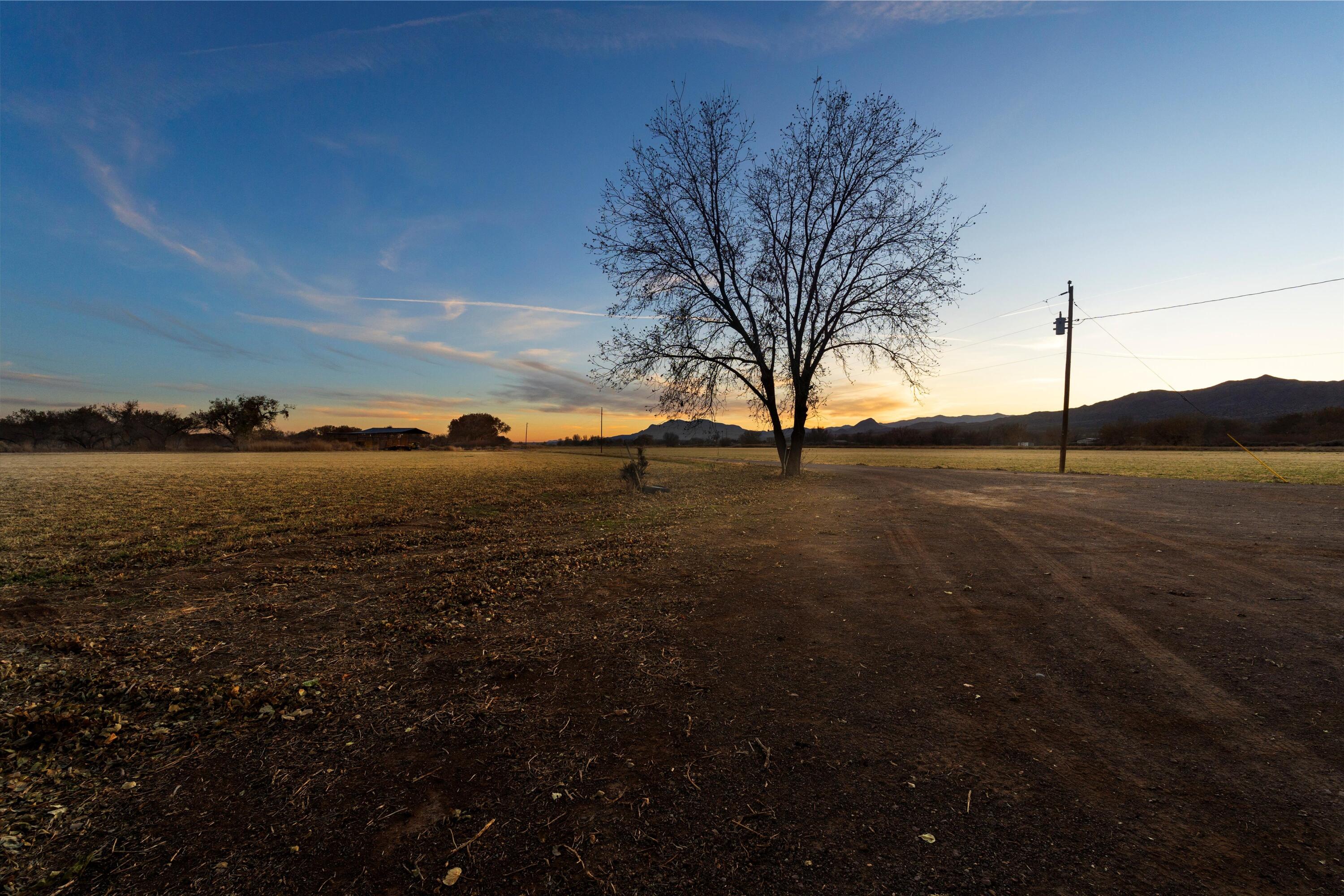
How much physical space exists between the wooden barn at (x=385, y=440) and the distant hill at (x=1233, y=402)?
510 feet

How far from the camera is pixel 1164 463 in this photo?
33.0m

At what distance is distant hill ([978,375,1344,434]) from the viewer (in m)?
160

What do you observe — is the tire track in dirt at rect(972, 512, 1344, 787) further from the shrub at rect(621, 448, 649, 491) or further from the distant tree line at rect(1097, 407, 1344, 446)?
the distant tree line at rect(1097, 407, 1344, 446)

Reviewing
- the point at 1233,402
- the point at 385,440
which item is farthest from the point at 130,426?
the point at 1233,402

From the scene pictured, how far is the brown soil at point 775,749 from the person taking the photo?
198cm

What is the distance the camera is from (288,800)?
234 cm

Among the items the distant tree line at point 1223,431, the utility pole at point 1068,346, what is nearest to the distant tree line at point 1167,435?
the distant tree line at point 1223,431

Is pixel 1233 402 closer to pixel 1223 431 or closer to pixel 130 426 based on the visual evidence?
pixel 1223 431

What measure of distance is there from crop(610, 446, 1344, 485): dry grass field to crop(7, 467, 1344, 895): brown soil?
70.5 ft

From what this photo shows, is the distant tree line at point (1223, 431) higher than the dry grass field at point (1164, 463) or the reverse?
higher

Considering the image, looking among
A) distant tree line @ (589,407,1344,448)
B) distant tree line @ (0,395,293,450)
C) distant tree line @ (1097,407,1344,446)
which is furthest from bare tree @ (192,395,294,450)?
distant tree line @ (1097,407,1344,446)

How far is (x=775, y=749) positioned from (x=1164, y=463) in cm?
4282

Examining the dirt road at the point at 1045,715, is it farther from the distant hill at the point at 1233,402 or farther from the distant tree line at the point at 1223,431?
the distant hill at the point at 1233,402

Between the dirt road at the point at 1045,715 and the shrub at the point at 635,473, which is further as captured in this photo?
the shrub at the point at 635,473
